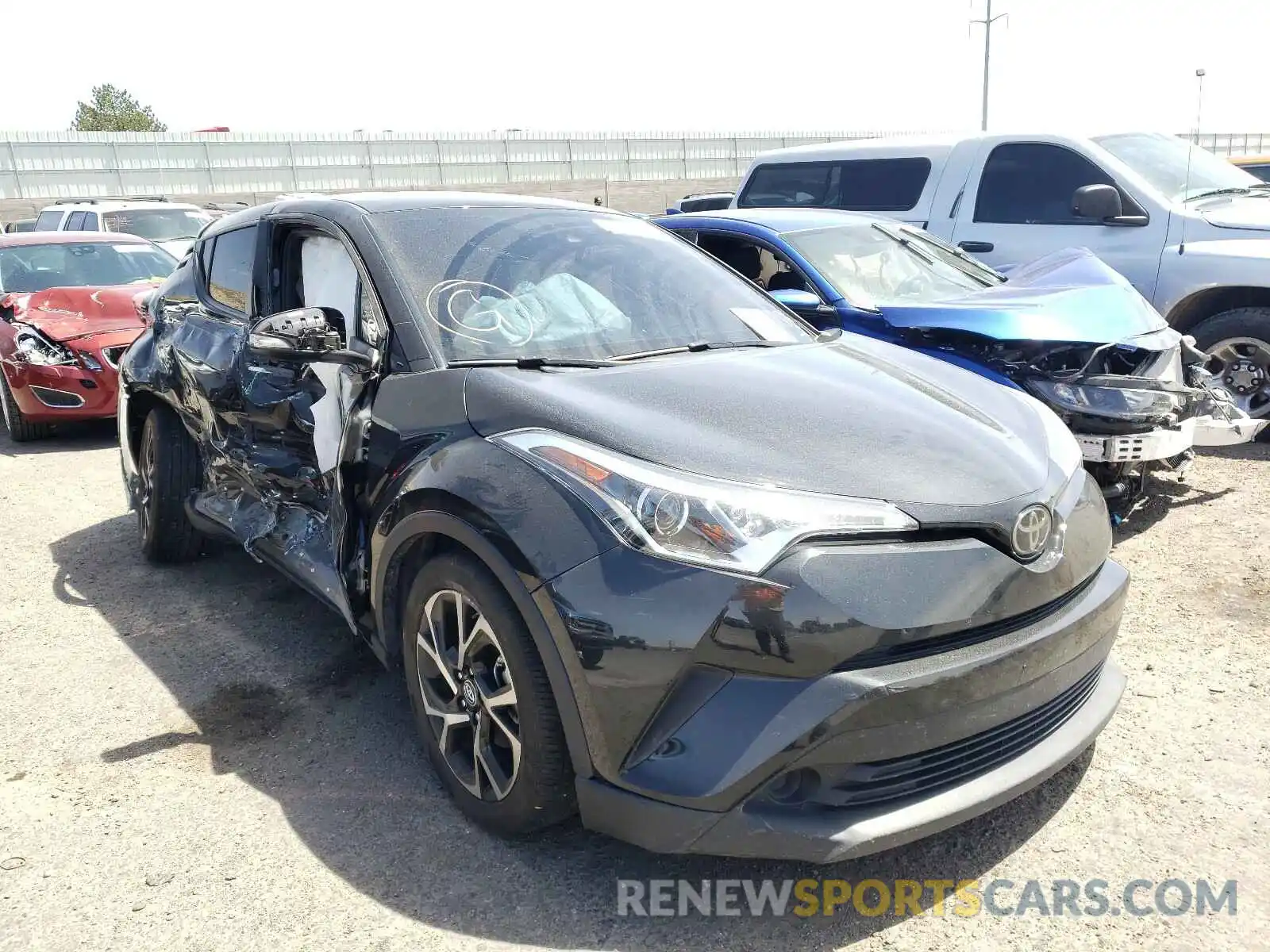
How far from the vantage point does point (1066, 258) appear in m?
5.79

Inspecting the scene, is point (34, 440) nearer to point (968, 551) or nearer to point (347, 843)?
point (347, 843)

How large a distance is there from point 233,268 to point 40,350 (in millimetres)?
4374

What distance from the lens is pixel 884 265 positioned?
568 centimetres

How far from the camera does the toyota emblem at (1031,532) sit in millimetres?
2365

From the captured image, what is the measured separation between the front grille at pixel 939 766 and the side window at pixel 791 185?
6390 millimetres

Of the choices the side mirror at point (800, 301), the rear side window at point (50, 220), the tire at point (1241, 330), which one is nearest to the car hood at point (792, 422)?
the side mirror at point (800, 301)

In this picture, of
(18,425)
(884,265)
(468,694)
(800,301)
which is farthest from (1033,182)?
(18,425)

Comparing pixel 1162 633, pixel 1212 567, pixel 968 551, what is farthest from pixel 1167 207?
pixel 968 551

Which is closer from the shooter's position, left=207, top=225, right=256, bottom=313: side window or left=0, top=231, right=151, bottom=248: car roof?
left=207, top=225, right=256, bottom=313: side window

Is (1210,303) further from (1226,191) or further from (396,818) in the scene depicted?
(396,818)

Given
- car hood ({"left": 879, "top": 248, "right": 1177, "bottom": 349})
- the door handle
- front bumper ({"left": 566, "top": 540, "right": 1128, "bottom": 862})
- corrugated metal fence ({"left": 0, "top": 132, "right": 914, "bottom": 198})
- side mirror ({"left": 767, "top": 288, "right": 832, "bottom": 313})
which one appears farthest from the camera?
corrugated metal fence ({"left": 0, "top": 132, "right": 914, "bottom": 198})

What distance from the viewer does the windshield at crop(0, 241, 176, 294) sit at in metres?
8.60

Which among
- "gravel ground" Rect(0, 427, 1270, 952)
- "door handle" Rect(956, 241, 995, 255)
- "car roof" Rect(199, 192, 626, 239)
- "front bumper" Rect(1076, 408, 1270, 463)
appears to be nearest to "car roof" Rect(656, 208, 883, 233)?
"door handle" Rect(956, 241, 995, 255)

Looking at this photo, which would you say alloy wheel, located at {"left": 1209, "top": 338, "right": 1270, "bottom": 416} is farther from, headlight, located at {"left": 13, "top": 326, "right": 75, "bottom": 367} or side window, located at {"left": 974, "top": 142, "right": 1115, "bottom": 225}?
headlight, located at {"left": 13, "top": 326, "right": 75, "bottom": 367}
